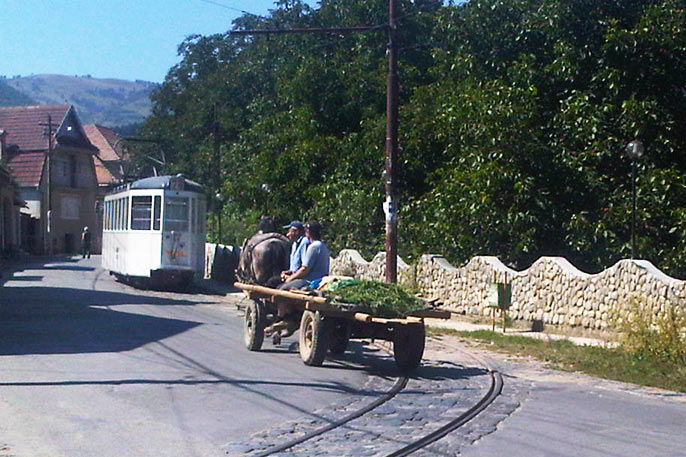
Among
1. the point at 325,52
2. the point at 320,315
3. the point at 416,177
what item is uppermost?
the point at 325,52

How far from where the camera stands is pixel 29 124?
62.5 m

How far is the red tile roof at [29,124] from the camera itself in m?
61.4

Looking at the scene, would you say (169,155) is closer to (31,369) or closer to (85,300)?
(85,300)

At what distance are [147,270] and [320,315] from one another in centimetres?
1567

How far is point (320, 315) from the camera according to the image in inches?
471

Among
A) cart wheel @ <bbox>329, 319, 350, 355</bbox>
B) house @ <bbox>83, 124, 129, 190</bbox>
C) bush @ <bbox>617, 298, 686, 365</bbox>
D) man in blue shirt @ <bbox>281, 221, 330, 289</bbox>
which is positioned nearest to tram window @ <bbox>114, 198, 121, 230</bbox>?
man in blue shirt @ <bbox>281, 221, 330, 289</bbox>

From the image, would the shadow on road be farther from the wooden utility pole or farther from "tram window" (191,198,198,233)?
the wooden utility pole

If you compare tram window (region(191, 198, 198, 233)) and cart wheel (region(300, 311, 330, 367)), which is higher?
tram window (region(191, 198, 198, 233))

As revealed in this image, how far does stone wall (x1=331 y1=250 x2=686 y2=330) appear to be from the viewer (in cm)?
1480

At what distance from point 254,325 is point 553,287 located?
6246 mm

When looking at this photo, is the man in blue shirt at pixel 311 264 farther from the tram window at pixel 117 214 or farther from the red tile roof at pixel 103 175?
the red tile roof at pixel 103 175

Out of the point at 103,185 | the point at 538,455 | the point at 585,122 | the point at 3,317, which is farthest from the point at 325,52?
the point at 103,185

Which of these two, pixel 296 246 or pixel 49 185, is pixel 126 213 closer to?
pixel 296 246

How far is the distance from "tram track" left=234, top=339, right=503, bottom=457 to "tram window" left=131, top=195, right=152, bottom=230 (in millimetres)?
16435
